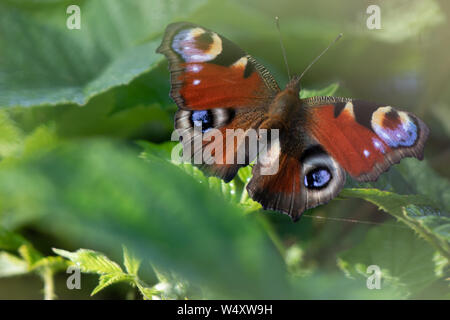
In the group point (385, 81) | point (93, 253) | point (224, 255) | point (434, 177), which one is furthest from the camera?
point (385, 81)

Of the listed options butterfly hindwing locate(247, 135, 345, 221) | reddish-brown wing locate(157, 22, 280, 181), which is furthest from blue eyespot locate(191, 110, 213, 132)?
butterfly hindwing locate(247, 135, 345, 221)

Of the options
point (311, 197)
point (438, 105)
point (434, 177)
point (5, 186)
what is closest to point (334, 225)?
point (434, 177)

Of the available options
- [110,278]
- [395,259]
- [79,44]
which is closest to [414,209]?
[395,259]

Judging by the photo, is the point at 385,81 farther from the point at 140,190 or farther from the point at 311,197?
the point at 140,190

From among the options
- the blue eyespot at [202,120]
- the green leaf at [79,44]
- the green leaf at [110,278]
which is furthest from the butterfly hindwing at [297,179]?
the green leaf at [79,44]

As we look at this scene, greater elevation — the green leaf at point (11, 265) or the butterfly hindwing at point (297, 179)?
the butterfly hindwing at point (297, 179)

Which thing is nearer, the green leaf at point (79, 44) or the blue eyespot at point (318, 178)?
the blue eyespot at point (318, 178)

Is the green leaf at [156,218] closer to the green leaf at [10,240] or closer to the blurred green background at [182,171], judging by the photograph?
the blurred green background at [182,171]
